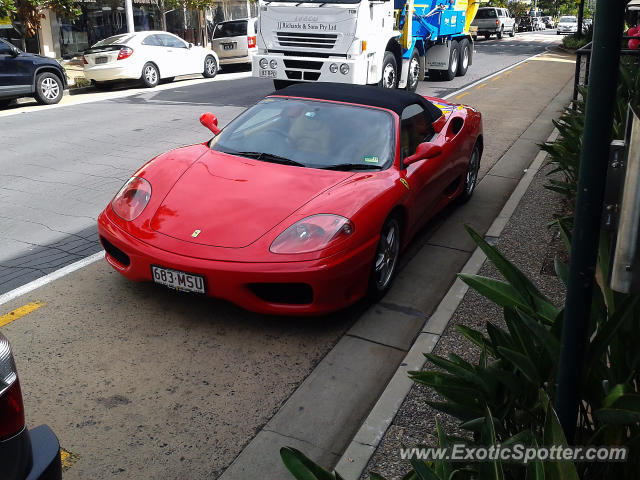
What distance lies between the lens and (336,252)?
184 inches

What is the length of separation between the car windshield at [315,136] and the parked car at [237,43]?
18.3 m

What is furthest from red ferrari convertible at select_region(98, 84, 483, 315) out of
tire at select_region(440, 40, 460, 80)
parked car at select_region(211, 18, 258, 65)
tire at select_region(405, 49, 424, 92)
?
parked car at select_region(211, 18, 258, 65)

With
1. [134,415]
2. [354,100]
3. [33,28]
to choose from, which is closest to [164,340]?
[134,415]

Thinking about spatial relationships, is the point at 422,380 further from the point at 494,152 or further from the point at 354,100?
the point at 494,152

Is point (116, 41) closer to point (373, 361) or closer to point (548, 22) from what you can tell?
point (373, 361)

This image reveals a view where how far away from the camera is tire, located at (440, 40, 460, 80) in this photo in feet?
66.7

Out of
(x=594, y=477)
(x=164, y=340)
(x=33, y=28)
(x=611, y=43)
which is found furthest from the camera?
(x=33, y=28)

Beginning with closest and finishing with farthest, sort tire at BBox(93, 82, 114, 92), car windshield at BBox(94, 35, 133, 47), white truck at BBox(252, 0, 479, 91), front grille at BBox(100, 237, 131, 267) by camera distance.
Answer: front grille at BBox(100, 237, 131, 267)
white truck at BBox(252, 0, 479, 91)
car windshield at BBox(94, 35, 133, 47)
tire at BBox(93, 82, 114, 92)

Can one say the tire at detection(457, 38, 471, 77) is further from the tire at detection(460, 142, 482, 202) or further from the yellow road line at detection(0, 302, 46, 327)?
the yellow road line at detection(0, 302, 46, 327)

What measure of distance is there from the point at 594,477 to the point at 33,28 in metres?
21.3

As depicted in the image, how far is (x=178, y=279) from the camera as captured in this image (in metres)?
4.63

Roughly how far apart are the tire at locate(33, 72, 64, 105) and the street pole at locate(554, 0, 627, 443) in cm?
1542

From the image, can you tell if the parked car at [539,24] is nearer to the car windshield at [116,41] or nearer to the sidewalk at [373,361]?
the car windshield at [116,41]

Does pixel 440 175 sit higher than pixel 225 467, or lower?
higher
